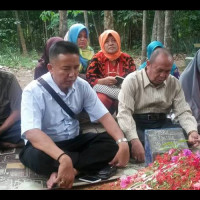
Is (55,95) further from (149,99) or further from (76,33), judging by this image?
(76,33)

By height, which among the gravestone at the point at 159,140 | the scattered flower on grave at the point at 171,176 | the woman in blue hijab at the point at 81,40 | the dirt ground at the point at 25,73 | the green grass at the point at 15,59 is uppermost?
the woman in blue hijab at the point at 81,40

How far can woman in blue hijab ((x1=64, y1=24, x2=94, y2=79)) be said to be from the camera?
4990 mm

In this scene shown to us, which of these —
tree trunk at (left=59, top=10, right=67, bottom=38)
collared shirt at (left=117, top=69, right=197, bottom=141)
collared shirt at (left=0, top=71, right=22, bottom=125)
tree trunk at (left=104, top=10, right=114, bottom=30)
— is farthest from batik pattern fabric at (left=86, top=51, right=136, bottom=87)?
tree trunk at (left=59, top=10, right=67, bottom=38)

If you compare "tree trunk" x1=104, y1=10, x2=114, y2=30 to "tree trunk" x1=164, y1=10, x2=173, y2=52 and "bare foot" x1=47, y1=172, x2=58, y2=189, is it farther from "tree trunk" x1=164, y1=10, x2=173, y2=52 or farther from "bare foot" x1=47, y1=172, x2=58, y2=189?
"bare foot" x1=47, y1=172, x2=58, y2=189

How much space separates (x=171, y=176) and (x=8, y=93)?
2.35 metres

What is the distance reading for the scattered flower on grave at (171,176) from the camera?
199 centimetres

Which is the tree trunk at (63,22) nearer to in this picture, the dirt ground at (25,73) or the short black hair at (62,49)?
the dirt ground at (25,73)

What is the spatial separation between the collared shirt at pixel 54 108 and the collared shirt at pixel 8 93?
33.1 inches

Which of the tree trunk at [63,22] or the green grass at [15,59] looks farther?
the green grass at [15,59]

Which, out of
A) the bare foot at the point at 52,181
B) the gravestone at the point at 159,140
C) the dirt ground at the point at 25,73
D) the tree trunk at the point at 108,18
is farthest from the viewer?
the dirt ground at the point at 25,73

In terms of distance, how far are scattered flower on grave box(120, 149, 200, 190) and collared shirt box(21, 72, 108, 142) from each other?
903 mm

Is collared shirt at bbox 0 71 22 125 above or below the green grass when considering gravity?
above

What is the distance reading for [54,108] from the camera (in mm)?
2951

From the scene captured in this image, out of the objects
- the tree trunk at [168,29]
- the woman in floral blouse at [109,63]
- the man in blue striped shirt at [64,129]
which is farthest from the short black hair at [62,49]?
the tree trunk at [168,29]
